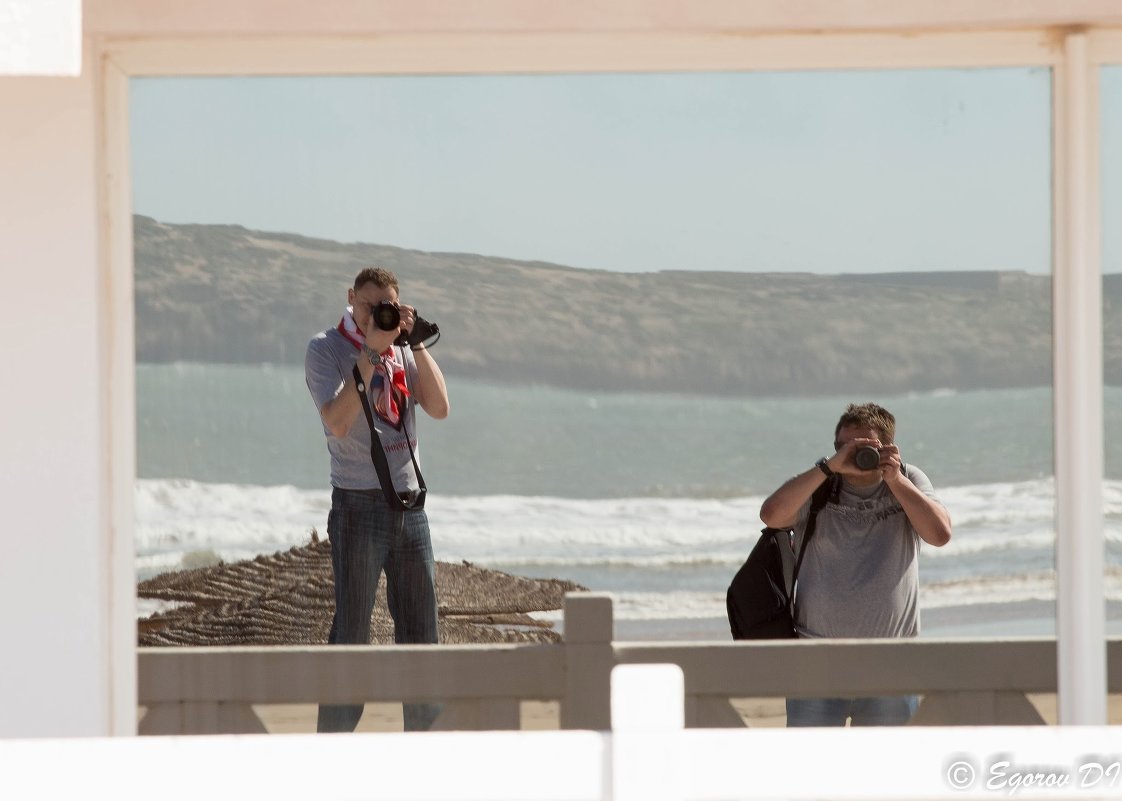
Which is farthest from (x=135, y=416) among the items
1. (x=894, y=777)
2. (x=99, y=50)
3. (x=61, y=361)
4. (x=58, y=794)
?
(x=894, y=777)

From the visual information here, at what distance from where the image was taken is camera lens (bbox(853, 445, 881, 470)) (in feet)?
10.2

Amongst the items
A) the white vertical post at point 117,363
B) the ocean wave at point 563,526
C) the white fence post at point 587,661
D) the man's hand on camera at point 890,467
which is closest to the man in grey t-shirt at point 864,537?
the man's hand on camera at point 890,467

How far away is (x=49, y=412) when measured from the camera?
2.30m

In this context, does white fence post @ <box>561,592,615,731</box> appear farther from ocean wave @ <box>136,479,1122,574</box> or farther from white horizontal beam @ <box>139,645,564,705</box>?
ocean wave @ <box>136,479,1122,574</box>

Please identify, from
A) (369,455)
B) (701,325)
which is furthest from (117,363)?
(701,325)

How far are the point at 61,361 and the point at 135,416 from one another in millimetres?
239

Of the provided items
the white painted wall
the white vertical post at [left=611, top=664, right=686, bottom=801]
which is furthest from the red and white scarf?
the white vertical post at [left=611, top=664, right=686, bottom=801]

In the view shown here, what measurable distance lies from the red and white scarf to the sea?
81 mm

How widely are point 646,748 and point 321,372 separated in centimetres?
163

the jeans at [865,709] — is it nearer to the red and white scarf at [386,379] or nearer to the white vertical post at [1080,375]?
the white vertical post at [1080,375]

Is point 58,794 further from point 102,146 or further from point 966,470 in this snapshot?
point 966,470

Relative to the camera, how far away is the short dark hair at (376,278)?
3152mm

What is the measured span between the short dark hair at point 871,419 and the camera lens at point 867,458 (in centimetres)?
12

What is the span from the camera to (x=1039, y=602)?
2.79 metres
